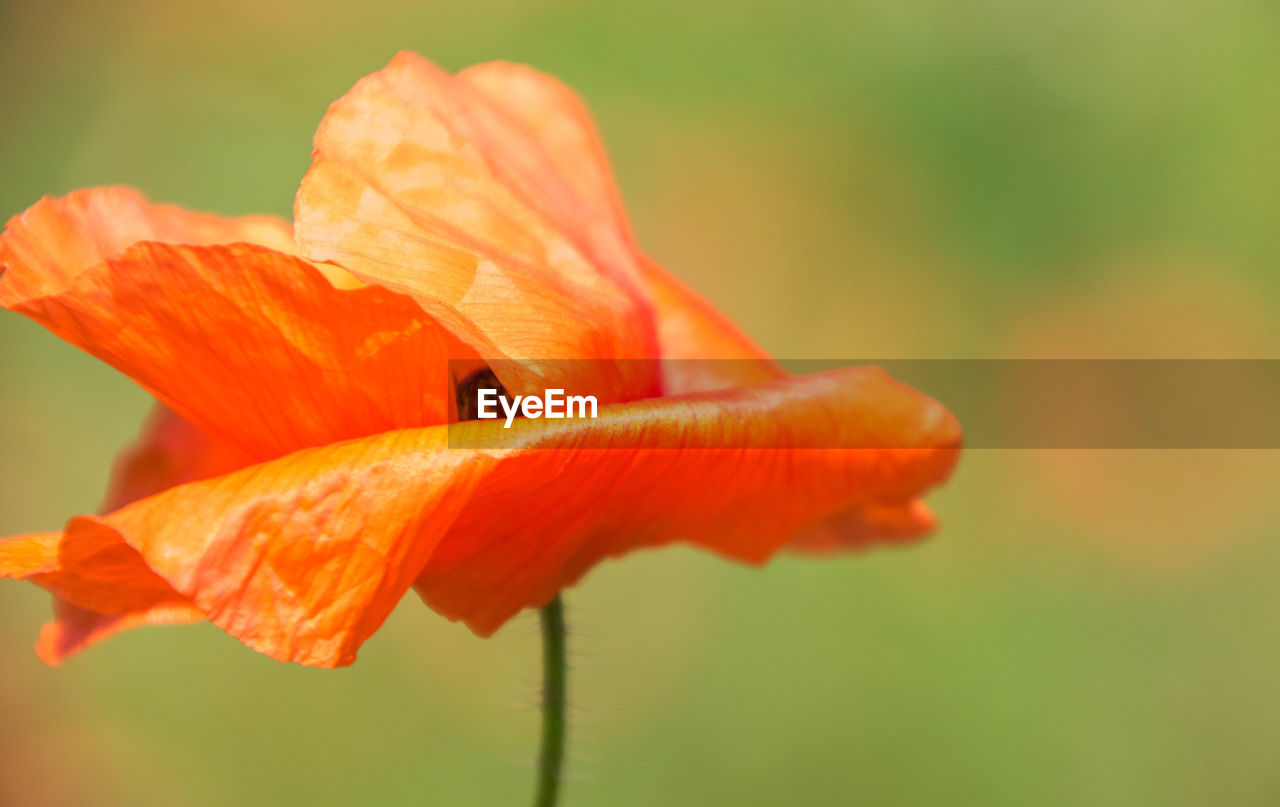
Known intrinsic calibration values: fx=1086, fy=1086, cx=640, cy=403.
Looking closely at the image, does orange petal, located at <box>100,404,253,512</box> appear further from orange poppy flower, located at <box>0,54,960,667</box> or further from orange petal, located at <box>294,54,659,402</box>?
orange petal, located at <box>294,54,659,402</box>

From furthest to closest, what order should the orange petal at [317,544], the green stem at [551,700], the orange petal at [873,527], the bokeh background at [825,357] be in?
1. the bokeh background at [825,357]
2. the orange petal at [873,527]
3. the green stem at [551,700]
4. the orange petal at [317,544]

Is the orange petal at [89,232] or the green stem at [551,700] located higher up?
the orange petal at [89,232]

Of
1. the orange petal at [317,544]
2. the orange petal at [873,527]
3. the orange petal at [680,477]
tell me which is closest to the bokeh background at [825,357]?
the orange petal at [873,527]

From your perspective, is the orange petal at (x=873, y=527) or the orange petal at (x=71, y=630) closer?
the orange petal at (x=71, y=630)

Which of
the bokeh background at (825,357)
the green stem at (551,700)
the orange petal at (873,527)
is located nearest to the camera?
the green stem at (551,700)

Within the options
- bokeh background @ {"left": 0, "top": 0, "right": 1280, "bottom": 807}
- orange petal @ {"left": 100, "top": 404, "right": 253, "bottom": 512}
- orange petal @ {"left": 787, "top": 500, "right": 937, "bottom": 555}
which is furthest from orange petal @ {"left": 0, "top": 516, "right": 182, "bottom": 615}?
bokeh background @ {"left": 0, "top": 0, "right": 1280, "bottom": 807}

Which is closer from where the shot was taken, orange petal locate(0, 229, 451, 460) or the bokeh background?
orange petal locate(0, 229, 451, 460)

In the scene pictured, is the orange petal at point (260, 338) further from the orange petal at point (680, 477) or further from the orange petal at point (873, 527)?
the orange petal at point (873, 527)
